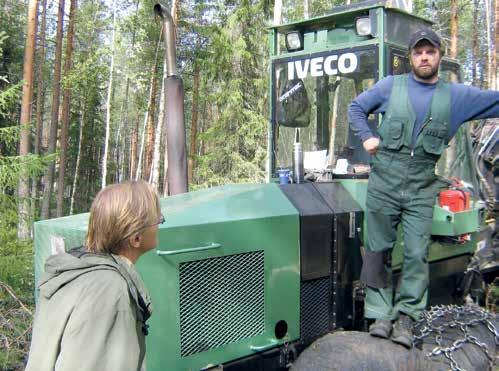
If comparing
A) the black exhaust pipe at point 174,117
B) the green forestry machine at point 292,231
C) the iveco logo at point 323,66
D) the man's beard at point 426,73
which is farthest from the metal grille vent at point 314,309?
the black exhaust pipe at point 174,117

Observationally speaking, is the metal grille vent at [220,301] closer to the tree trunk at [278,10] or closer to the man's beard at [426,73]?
the man's beard at [426,73]

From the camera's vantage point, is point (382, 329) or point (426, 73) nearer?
point (382, 329)

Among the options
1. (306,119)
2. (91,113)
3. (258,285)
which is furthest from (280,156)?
(91,113)

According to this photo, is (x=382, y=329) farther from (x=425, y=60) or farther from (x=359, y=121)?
(x=425, y=60)

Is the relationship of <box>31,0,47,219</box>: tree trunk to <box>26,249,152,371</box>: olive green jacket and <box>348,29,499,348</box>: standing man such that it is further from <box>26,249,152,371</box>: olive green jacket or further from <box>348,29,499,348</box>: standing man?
<box>26,249,152,371</box>: olive green jacket

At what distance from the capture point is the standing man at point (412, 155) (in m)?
3.14

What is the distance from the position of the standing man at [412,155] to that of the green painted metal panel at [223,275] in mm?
518

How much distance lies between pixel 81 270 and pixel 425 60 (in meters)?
2.42

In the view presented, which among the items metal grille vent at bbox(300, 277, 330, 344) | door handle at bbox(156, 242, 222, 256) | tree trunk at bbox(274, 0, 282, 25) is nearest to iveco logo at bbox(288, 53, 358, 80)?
metal grille vent at bbox(300, 277, 330, 344)

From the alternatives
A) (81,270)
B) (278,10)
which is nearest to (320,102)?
(81,270)

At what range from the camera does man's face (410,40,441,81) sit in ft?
10.4

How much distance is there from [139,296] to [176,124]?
3.41 m

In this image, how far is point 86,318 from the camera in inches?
56.7

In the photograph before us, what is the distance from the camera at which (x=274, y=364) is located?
10.4ft
